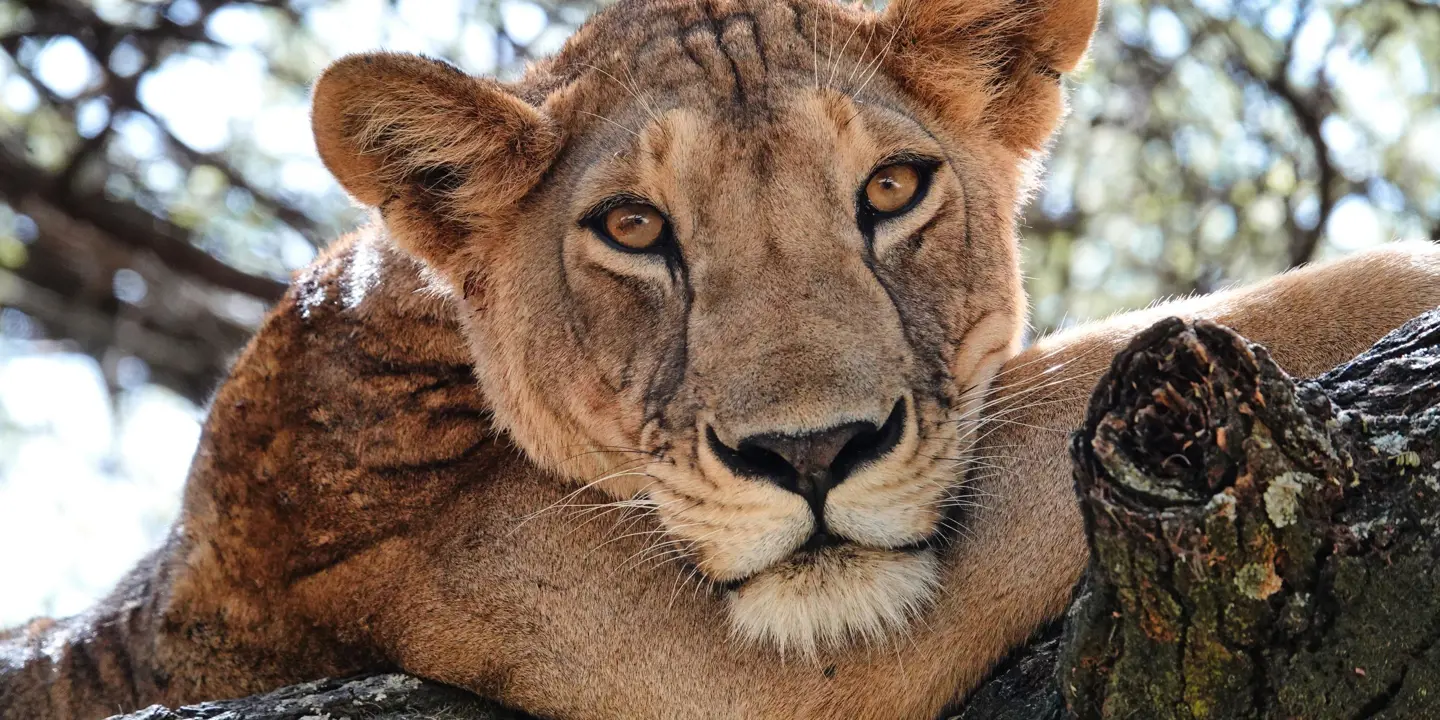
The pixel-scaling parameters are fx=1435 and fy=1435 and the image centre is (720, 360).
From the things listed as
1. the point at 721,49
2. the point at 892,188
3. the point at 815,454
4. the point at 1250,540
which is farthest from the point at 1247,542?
the point at 721,49

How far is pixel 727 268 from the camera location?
13.8ft

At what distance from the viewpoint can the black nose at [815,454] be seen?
11.7 ft

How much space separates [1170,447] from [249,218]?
956cm

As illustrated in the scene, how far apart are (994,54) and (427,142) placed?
1.95m

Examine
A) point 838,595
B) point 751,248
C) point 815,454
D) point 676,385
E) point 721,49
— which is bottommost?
point 838,595

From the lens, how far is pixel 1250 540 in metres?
2.51

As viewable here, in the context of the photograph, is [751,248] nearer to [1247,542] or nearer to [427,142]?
[427,142]

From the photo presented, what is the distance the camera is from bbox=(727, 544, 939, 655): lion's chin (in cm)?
380

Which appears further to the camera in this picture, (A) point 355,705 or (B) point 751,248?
(B) point 751,248

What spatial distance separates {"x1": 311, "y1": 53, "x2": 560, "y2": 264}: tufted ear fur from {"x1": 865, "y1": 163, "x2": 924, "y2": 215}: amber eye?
1.09 metres

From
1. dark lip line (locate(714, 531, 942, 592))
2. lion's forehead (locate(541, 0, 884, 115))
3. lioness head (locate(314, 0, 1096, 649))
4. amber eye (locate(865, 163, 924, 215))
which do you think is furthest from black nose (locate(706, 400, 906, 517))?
lion's forehead (locate(541, 0, 884, 115))

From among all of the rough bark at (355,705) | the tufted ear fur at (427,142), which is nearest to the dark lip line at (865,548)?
the rough bark at (355,705)

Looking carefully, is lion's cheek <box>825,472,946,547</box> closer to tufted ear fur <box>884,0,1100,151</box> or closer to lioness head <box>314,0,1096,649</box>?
lioness head <box>314,0,1096,649</box>

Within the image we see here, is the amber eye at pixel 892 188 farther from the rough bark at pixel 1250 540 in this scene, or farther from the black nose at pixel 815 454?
the rough bark at pixel 1250 540
